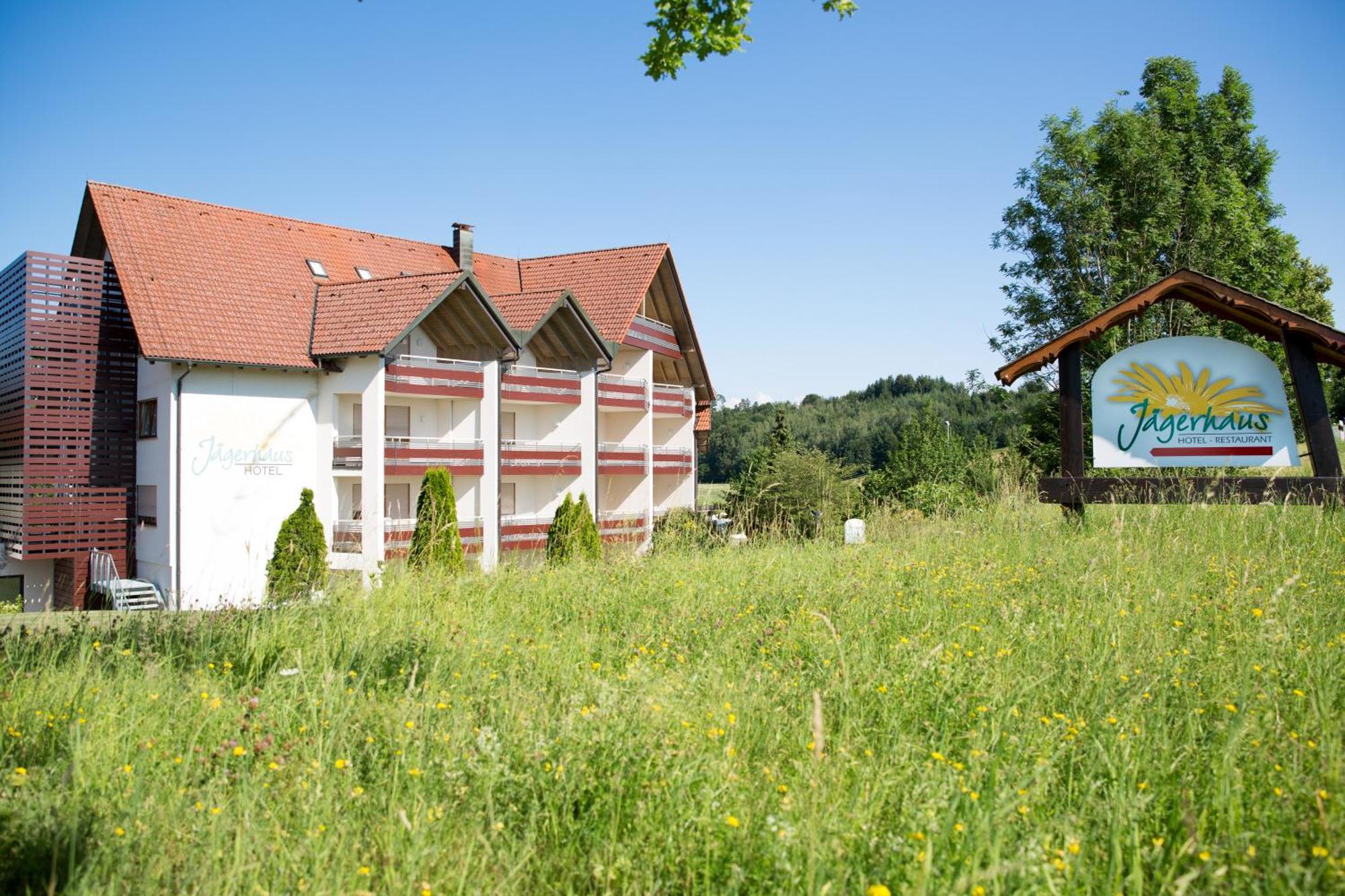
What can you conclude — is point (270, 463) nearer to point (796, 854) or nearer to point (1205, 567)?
point (1205, 567)

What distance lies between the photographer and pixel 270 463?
25203 mm

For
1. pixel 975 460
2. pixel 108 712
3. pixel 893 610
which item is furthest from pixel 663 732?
pixel 975 460

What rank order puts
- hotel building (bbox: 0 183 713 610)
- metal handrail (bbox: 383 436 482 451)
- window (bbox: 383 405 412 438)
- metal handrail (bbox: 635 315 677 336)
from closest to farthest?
hotel building (bbox: 0 183 713 610), metal handrail (bbox: 383 436 482 451), window (bbox: 383 405 412 438), metal handrail (bbox: 635 315 677 336)

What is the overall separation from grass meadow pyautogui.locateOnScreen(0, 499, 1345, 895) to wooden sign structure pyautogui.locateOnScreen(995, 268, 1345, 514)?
5369 millimetres

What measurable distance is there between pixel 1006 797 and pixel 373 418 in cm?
2424

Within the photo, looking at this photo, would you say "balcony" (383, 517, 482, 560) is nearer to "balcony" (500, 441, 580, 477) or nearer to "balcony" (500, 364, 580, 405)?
"balcony" (500, 441, 580, 477)

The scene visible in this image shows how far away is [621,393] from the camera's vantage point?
3322 cm

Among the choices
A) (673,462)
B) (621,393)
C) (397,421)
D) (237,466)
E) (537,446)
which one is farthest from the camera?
(673,462)

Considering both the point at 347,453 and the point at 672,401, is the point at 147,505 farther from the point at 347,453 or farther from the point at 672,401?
the point at 672,401

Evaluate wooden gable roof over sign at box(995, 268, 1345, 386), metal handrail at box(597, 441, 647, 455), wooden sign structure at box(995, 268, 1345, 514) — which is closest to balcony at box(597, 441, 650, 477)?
metal handrail at box(597, 441, 647, 455)

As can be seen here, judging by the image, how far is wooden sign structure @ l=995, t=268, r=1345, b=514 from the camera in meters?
11.8

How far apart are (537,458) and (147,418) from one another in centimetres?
1105

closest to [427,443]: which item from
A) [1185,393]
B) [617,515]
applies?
A: [617,515]

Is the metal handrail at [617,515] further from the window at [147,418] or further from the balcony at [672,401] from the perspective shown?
the window at [147,418]
